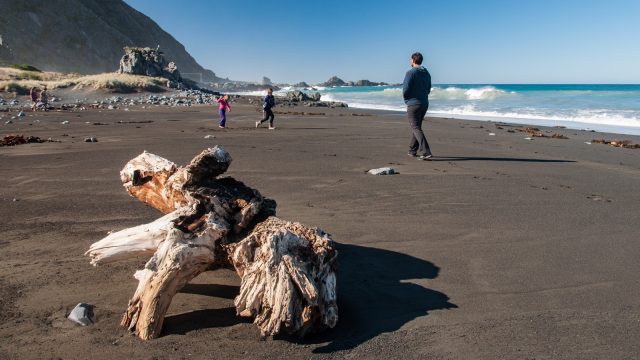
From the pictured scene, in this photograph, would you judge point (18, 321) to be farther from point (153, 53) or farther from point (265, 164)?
point (153, 53)

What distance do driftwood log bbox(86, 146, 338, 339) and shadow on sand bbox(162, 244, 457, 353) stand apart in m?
0.15

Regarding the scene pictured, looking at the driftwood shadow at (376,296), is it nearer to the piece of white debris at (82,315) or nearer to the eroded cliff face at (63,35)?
the piece of white debris at (82,315)

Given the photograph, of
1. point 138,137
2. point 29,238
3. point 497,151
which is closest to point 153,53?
point 138,137

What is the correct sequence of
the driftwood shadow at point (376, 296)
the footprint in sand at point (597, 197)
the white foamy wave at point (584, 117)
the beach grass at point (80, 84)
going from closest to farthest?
the driftwood shadow at point (376, 296) < the footprint in sand at point (597, 197) < the white foamy wave at point (584, 117) < the beach grass at point (80, 84)

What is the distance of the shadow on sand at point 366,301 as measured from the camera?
10.4ft

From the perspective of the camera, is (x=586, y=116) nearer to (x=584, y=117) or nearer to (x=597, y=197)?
(x=584, y=117)

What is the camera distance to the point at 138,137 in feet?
47.4

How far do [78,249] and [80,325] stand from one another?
1.65 metres

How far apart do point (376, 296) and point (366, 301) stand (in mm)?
122

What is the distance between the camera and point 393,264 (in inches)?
171

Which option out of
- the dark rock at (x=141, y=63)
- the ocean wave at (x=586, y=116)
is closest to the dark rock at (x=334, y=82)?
the dark rock at (x=141, y=63)

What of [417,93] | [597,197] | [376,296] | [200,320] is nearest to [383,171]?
[417,93]

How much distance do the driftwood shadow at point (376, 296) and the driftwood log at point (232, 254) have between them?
0.62ft

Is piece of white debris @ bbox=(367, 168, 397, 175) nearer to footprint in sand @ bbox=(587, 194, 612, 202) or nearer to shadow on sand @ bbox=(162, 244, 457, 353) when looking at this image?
footprint in sand @ bbox=(587, 194, 612, 202)
